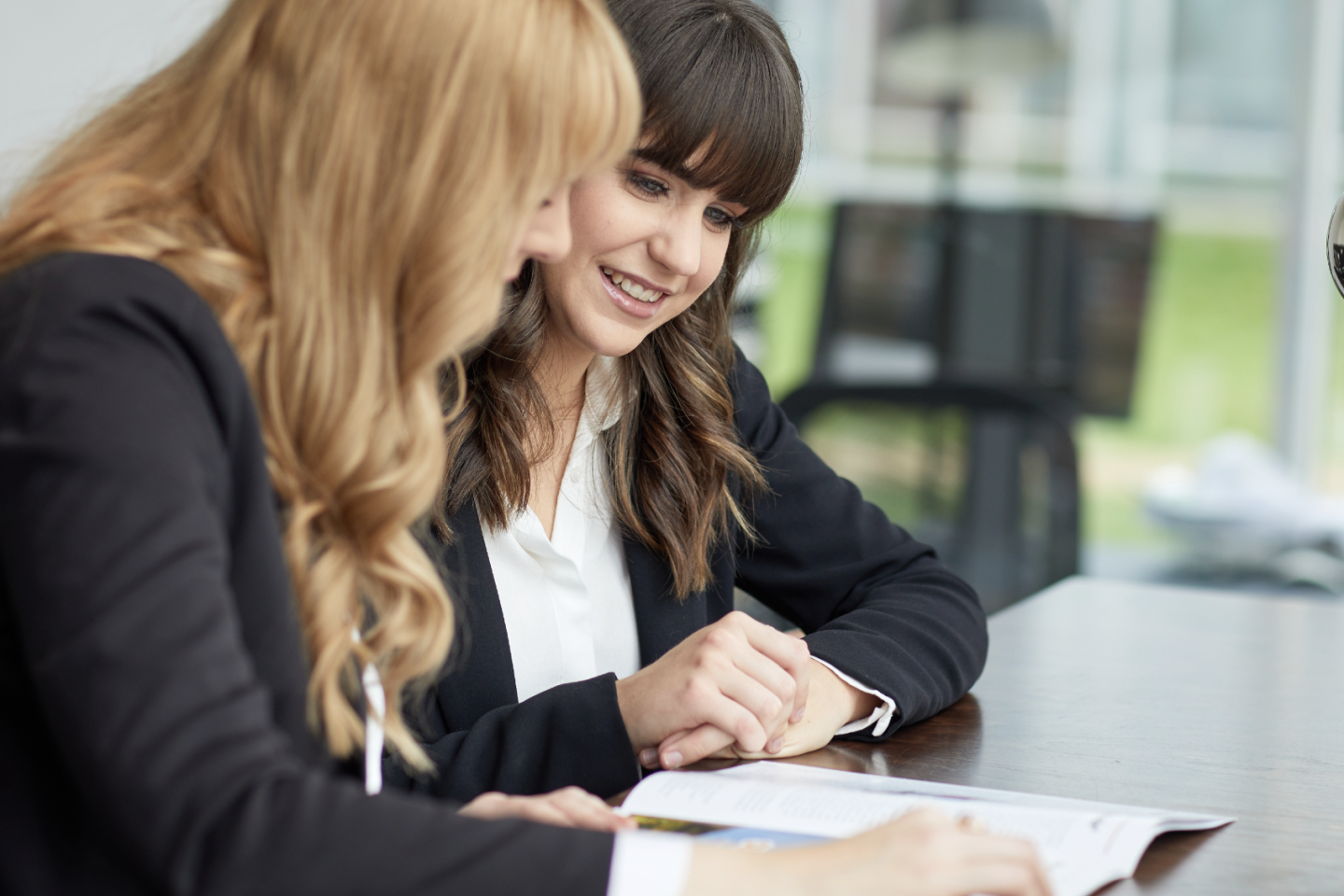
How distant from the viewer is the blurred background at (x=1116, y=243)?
12.7ft

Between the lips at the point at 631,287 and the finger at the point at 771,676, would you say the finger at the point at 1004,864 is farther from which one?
the lips at the point at 631,287

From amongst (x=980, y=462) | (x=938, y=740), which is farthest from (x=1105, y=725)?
(x=980, y=462)

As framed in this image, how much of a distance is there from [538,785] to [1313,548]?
11.1 ft

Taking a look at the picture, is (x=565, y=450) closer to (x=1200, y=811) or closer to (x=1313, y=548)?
(x=1200, y=811)

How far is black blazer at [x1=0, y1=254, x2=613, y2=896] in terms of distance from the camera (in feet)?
1.91

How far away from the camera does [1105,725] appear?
1.10 m

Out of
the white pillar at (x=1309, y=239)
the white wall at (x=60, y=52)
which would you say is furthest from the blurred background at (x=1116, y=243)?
the white wall at (x=60, y=52)

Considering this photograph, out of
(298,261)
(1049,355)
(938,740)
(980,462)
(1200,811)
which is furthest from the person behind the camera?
(1049,355)

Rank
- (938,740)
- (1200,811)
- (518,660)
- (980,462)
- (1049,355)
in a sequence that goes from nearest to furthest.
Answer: (1200,811), (938,740), (518,660), (980,462), (1049,355)

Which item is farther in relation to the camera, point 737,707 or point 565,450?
point 565,450

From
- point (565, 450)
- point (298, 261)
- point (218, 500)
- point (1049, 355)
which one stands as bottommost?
point (1049, 355)

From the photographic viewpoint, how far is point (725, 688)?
3.24ft

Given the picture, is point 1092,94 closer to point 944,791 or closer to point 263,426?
point 944,791

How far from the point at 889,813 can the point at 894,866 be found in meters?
0.18
